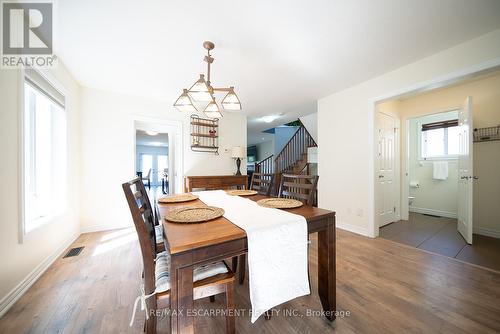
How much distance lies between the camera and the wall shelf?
3887 millimetres

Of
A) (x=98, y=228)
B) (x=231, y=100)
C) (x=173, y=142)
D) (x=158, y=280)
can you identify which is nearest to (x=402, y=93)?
(x=231, y=100)

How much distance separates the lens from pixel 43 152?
217 centimetres

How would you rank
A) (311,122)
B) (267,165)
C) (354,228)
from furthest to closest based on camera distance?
(267,165) < (311,122) < (354,228)

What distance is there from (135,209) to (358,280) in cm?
200

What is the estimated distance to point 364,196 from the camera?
2844mm

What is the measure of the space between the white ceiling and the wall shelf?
120 cm

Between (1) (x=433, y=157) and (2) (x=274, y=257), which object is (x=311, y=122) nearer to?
(1) (x=433, y=157)

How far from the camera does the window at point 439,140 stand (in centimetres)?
381

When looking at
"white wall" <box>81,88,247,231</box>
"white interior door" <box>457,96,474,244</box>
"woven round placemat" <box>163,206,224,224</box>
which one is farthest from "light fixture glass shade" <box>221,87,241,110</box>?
"white interior door" <box>457,96,474,244</box>

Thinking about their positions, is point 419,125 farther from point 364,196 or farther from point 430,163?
point 364,196

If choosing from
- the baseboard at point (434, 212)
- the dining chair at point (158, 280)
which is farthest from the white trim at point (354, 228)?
the dining chair at point (158, 280)

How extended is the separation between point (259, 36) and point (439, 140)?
4750 millimetres

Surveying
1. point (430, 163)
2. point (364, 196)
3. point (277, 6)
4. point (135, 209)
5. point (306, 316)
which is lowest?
point (306, 316)

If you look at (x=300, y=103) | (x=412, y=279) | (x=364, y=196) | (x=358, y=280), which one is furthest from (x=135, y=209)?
(x=300, y=103)
